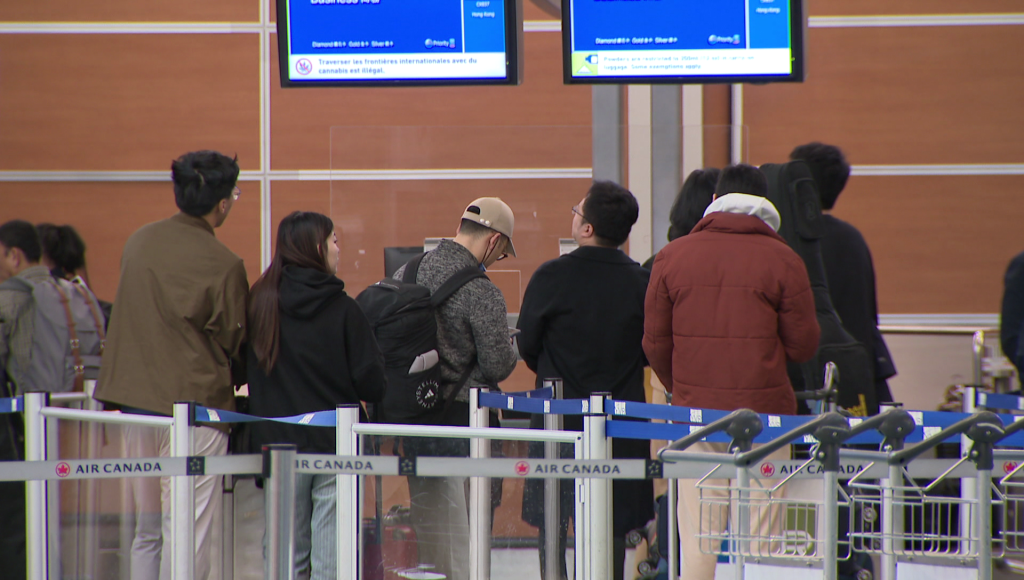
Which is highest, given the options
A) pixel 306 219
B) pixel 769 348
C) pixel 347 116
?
pixel 347 116

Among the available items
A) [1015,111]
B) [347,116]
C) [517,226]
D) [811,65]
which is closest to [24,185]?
[347,116]

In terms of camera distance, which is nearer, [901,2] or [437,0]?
[437,0]

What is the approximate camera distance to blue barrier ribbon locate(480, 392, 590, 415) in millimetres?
2674

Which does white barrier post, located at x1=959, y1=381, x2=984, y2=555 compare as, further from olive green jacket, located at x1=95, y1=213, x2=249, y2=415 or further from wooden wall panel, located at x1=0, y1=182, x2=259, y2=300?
wooden wall panel, located at x1=0, y1=182, x2=259, y2=300

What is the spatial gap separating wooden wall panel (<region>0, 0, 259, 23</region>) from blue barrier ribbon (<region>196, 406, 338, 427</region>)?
10.7ft

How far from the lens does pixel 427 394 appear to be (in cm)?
282

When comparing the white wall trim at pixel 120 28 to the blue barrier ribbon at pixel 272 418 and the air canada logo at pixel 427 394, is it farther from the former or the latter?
the blue barrier ribbon at pixel 272 418

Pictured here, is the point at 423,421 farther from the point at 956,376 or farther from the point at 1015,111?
the point at 1015,111

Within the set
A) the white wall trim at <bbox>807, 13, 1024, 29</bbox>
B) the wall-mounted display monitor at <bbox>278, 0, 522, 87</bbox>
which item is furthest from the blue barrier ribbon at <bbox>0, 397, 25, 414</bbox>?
the white wall trim at <bbox>807, 13, 1024, 29</bbox>

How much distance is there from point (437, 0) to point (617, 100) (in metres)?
0.93

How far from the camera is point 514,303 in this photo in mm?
4121

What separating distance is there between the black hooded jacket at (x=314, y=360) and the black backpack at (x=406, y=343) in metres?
0.19

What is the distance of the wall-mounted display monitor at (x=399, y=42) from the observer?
3.96 m

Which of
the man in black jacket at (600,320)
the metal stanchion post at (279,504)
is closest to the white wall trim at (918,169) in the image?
the man in black jacket at (600,320)
